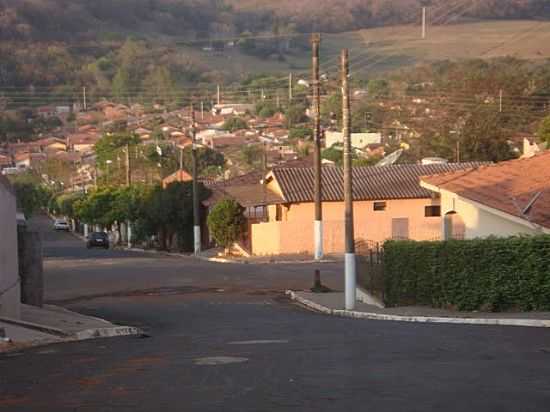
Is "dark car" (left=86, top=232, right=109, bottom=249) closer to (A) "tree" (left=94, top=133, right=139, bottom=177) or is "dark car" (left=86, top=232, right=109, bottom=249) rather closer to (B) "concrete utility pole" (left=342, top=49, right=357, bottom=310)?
(A) "tree" (left=94, top=133, right=139, bottom=177)

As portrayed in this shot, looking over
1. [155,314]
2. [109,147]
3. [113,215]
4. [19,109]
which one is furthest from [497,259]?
[19,109]

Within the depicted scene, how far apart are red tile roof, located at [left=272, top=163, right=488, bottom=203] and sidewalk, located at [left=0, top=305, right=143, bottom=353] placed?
1449 inches

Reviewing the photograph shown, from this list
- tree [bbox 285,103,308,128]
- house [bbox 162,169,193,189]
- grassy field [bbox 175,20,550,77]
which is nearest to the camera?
house [bbox 162,169,193,189]

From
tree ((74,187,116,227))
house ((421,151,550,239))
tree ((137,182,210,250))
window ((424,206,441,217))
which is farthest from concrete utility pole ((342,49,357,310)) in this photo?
tree ((74,187,116,227))

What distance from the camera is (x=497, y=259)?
89.0 feet

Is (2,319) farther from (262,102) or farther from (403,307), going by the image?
(262,102)

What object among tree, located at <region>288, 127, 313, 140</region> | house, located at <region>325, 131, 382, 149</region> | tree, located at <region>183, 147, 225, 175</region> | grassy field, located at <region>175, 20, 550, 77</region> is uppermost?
grassy field, located at <region>175, 20, 550, 77</region>

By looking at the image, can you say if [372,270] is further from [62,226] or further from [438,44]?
[438,44]

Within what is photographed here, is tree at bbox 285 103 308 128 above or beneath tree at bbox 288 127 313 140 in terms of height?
above

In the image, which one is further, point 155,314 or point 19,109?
point 19,109

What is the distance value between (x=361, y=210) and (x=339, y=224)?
4.68 feet

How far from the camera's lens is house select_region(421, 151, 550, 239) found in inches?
1298

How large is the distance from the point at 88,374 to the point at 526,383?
19.6 feet

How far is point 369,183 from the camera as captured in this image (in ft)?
217
